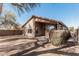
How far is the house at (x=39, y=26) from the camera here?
1.92 metres

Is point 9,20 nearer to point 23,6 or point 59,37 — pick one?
point 23,6

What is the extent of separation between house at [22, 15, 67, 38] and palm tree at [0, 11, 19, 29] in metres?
0.11

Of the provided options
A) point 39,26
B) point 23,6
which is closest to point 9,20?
point 23,6

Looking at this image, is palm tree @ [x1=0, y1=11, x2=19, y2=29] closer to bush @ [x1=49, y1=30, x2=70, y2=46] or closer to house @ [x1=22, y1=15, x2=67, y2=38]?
house @ [x1=22, y1=15, x2=67, y2=38]

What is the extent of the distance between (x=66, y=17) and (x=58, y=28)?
15 centimetres

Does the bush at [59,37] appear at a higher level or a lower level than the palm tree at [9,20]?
lower

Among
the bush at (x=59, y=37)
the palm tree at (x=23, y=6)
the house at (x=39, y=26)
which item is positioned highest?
the palm tree at (x=23, y=6)

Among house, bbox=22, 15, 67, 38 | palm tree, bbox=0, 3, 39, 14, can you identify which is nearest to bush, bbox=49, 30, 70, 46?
house, bbox=22, 15, 67, 38

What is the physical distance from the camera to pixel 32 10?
6.31 ft

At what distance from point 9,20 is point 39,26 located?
342mm

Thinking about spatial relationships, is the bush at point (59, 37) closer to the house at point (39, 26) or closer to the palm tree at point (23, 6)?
the house at point (39, 26)

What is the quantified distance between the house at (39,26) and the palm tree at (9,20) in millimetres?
111

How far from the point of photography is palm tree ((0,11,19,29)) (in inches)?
75.4

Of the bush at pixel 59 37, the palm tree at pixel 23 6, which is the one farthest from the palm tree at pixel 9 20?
the bush at pixel 59 37
